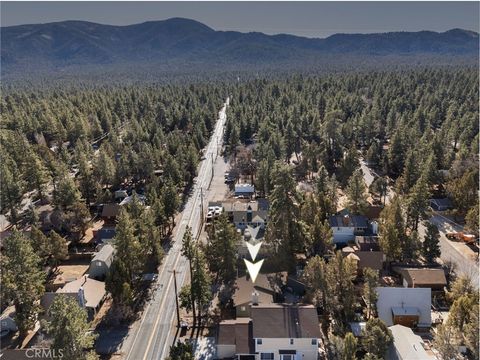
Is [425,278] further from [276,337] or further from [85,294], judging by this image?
[85,294]

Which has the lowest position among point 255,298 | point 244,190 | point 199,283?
point 244,190

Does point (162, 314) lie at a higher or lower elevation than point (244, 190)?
lower

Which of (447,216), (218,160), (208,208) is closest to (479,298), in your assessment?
(447,216)

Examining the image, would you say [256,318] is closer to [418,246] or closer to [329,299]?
[329,299]

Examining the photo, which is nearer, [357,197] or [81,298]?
[81,298]

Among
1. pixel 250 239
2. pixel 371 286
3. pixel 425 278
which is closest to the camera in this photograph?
pixel 371 286

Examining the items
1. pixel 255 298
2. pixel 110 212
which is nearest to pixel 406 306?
pixel 255 298
